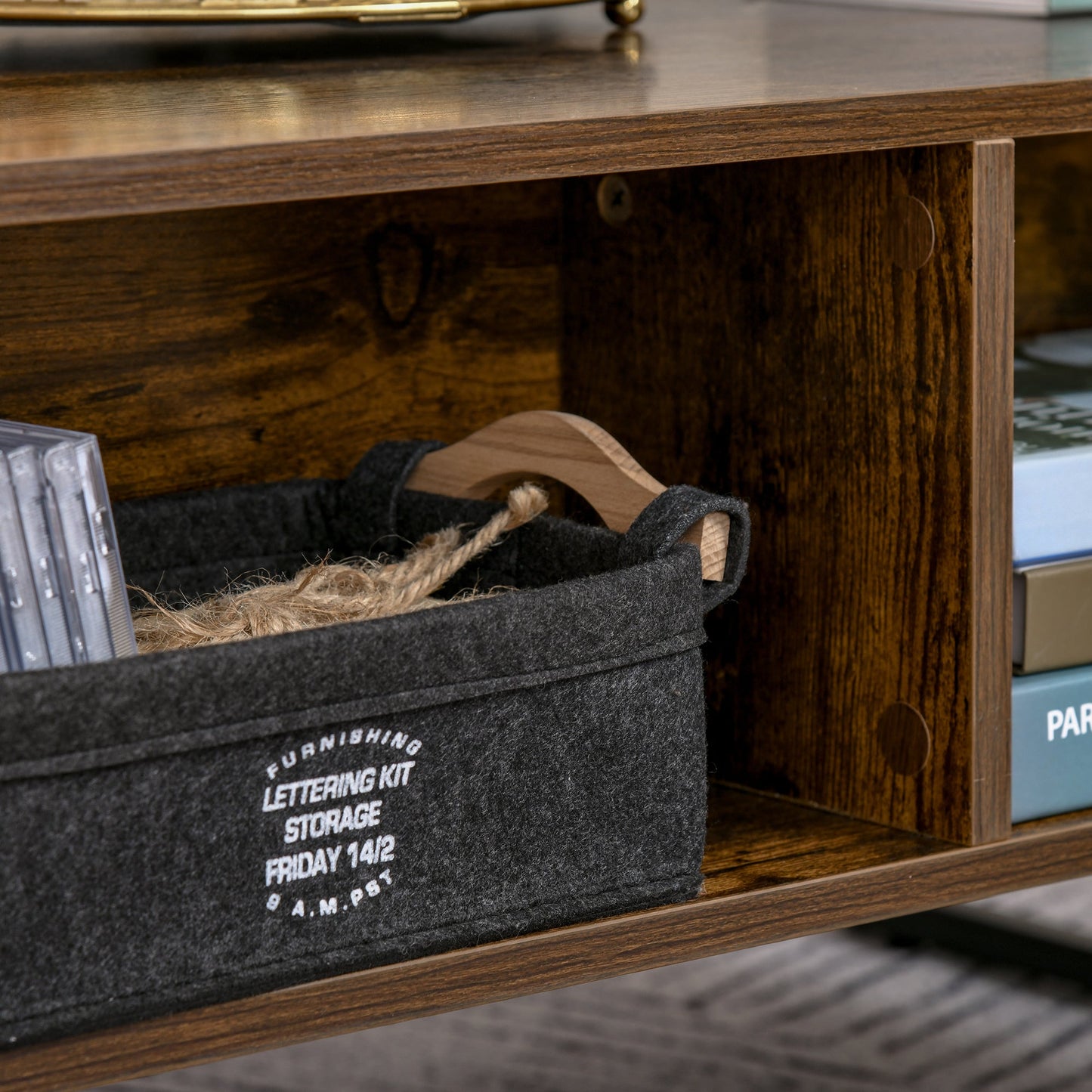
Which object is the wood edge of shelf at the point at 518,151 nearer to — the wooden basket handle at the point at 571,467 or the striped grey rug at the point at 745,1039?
the wooden basket handle at the point at 571,467

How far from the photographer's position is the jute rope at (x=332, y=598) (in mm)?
664

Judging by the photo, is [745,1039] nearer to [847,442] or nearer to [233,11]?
[847,442]

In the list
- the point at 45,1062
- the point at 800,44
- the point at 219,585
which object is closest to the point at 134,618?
the point at 219,585

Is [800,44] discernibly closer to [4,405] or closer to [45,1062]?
[4,405]

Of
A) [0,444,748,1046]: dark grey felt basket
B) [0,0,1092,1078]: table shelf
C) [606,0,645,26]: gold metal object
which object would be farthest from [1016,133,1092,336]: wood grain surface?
[0,444,748,1046]: dark grey felt basket

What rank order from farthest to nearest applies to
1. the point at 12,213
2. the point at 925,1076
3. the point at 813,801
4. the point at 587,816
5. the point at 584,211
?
the point at 925,1076 → the point at 584,211 → the point at 813,801 → the point at 587,816 → the point at 12,213

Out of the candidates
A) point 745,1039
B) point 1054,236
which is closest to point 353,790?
point 1054,236

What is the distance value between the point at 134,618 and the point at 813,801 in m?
0.34

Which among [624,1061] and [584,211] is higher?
[584,211]

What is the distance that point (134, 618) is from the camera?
0.71m

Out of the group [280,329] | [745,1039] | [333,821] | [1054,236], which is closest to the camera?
[333,821]

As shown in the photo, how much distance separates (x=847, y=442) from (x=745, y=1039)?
75cm

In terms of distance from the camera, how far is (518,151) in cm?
57

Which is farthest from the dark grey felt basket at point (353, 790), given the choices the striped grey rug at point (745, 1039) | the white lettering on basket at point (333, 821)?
the striped grey rug at point (745, 1039)
